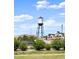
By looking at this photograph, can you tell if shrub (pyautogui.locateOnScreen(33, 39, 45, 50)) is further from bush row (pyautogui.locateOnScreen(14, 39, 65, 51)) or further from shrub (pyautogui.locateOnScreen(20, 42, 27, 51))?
shrub (pyautogui.locateOnScreen(20, 42, 27, 51))

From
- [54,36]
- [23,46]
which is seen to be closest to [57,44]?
[54,36]

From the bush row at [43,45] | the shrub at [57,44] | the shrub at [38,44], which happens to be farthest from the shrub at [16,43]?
the shrub at [57,44]

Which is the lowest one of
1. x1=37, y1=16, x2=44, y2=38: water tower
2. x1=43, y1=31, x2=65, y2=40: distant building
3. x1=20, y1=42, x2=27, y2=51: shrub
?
x1=20, y1=42, x2=27, y2=51: shrub

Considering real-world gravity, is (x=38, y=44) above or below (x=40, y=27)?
below

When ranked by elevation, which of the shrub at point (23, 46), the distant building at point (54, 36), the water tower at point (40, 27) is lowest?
the shrub at point (23, 46)

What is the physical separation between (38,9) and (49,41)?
440 millimetres

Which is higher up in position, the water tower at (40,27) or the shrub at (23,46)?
the water tower at (40,27)

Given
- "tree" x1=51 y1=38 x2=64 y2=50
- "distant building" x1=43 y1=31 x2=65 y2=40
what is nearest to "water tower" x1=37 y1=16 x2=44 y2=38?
"distant building" x1=43 y1=31 x2=65 y2=40

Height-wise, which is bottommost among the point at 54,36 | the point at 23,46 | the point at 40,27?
the point at 23,46

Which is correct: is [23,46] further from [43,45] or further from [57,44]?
[57,44]

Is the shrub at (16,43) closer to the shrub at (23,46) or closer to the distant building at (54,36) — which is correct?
the shrub at (23,46)
